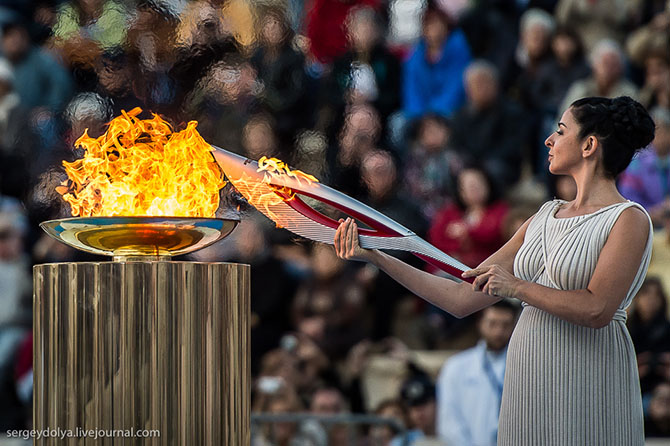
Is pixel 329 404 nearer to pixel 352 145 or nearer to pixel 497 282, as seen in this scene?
pixel 352 145

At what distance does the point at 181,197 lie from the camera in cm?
285

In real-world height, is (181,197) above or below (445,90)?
below

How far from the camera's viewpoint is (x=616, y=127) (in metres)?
2.34

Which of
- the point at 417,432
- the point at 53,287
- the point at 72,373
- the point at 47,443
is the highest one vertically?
the point at 53,287

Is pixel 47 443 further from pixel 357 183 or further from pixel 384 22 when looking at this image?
pixel 384 22

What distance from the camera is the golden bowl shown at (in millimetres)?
2545

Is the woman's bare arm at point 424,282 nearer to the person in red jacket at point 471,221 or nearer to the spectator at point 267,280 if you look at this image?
the person in red jacket at point 471,221

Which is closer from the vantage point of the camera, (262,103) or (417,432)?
(417,432)

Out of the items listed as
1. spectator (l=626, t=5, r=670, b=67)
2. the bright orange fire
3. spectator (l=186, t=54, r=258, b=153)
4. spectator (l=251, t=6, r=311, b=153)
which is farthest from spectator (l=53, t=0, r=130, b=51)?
the bright orange fire

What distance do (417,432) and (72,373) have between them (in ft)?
14.2

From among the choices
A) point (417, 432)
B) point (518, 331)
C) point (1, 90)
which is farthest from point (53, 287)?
point (1, 90)

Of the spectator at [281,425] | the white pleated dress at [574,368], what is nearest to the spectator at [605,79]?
the spectator at [281,425]

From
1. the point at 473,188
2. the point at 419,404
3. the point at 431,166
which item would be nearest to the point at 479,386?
the point at 419,404

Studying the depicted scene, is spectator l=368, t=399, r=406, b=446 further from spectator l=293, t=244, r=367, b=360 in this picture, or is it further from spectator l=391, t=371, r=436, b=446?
spectator l=293, t=244, r=367, b=360
